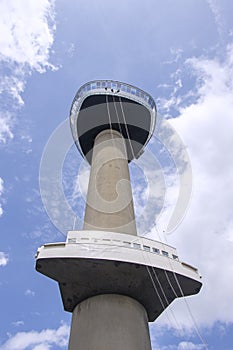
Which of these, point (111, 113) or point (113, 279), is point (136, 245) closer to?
point (113, 279)

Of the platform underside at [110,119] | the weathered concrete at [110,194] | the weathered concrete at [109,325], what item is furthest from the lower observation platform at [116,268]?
the platform underside at [110,119]

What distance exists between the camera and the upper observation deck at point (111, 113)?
2592 cm

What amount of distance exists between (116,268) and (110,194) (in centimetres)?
597

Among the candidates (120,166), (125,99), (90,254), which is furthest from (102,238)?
(125,99)

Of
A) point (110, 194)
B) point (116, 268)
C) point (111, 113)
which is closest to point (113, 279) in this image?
point (116, 268)

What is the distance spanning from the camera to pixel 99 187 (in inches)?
759

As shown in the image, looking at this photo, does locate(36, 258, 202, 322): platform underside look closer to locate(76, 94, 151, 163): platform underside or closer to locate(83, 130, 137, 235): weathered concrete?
locate(83, 130, 137, 235): weathered concrete

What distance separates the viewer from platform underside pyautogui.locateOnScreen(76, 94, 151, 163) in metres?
25.9

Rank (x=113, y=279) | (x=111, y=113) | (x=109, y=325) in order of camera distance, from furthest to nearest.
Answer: (x=111, y=113)
(x=113, y=279)
(x=109, y=325)

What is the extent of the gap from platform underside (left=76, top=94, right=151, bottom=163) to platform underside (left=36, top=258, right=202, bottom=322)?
14063mm

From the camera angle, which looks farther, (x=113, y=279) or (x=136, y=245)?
(x=136, y=245)

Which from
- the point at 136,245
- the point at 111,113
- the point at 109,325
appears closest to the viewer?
the point at 109,325

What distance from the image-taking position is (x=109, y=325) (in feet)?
41.8

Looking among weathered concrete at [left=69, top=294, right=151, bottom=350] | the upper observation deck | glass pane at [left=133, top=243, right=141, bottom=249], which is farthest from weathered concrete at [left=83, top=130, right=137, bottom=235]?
weathered concrete at [left=69, top=294, right=151, bottom=350]
